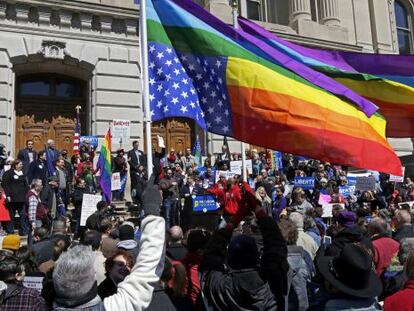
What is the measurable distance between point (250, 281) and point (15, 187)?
9692 mm

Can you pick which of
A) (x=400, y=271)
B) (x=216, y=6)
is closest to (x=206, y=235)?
(x=400, y=271)

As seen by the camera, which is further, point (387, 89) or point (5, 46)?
point (5, 46)

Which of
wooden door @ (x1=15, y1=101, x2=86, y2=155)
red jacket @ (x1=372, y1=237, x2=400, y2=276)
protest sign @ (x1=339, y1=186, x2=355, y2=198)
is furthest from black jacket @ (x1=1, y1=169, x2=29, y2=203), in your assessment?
protest sign @ (x1=339, y1=186, x2=355, y2=198)

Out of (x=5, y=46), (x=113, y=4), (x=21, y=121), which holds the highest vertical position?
(x=113, y=4)

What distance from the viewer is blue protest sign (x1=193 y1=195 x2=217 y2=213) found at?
1298 cm

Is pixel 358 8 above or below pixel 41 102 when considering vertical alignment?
above

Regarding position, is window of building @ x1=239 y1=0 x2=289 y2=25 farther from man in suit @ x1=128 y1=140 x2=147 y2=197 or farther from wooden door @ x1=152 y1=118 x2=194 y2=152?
man in suit @ x1=128 y1=140 x2=147 y2=197

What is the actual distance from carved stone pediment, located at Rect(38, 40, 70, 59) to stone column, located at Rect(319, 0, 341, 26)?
14.1m

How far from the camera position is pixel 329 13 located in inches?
1048

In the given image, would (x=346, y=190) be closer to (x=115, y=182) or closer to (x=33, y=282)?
(x=115, y=182)

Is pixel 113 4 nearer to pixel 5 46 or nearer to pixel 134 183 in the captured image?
pixel 5 46

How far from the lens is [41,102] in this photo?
762 inches

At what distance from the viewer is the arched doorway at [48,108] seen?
1878cm

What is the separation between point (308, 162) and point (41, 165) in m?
9.84
